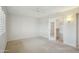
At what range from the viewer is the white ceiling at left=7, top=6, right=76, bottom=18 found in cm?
149

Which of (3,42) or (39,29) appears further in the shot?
(39,29)

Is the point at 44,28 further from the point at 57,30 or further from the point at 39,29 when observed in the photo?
the point at 57,30

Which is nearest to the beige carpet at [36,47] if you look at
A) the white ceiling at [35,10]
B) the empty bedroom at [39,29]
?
the empty bedroom at [39,29]

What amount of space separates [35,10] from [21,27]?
402 mm

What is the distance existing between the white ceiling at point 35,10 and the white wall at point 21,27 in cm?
9

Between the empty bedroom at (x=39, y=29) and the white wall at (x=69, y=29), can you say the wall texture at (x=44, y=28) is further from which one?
the white wall at (x=69, y=29)

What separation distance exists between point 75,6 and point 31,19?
82 cm

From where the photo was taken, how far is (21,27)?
1565mm

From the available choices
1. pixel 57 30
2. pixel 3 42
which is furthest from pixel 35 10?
pixel 3 42

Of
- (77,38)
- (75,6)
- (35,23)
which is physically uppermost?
(75,6)

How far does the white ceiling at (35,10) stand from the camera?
4.89 feet

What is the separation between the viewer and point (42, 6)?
4.95ft
